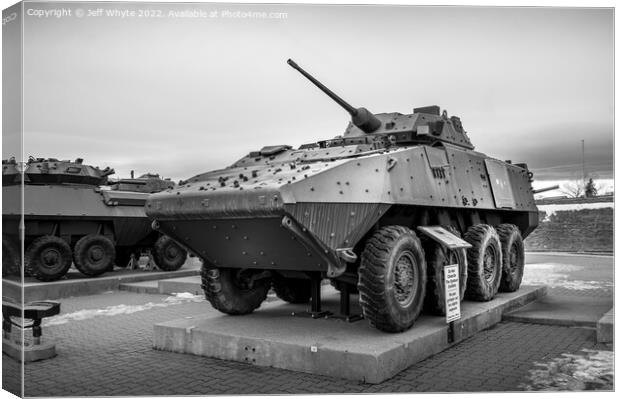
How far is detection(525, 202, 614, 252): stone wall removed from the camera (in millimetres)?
6960

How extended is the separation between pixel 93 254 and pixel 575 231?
10247 millimetres

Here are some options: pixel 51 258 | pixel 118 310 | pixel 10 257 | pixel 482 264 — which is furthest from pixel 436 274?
pixel 51 258

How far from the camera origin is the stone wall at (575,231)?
6960 mm

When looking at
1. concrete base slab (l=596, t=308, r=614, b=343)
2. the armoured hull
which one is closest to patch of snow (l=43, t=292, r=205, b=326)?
the armoured hull

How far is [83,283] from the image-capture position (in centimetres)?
1360

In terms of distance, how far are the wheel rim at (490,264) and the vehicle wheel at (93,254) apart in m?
8.77

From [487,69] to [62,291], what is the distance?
9.88 meters

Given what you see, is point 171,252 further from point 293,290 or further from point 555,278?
point 555,278

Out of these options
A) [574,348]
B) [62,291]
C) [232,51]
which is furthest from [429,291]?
[62,291]

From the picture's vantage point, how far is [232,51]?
6.06 m

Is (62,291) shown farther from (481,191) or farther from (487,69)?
(487,69)

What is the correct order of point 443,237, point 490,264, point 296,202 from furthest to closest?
1. point 490,264
2. point 443,237
3. point 296,202

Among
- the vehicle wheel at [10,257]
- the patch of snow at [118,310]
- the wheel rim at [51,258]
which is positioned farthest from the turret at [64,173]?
the vehicle wheel at [10,257]

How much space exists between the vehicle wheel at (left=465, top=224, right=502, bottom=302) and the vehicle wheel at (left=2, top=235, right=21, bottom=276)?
5.95 metres
